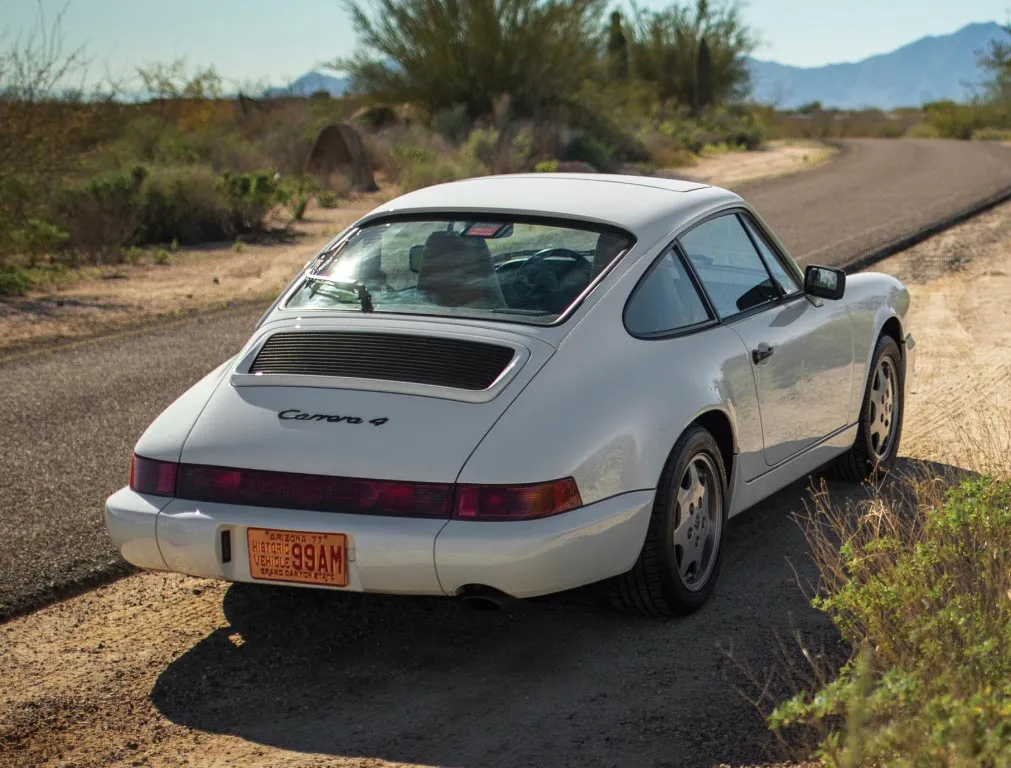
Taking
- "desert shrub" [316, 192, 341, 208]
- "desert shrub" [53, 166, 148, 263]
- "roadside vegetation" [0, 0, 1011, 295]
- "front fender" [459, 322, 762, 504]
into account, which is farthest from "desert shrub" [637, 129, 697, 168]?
"front fender" [459, 322, 762, 504]

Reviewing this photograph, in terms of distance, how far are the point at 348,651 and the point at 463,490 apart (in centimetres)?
96

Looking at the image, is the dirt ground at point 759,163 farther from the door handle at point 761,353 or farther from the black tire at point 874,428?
the door handle at point 761,353

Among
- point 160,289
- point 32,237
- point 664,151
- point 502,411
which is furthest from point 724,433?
point 664,151

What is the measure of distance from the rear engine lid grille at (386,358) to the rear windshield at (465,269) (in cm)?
27

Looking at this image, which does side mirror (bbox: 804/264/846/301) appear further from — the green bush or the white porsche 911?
the green bush

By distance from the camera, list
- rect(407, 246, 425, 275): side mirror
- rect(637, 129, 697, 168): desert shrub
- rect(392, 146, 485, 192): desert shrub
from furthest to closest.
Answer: rect(637, 129, 697, 168): desert shrub, rect(392, 146, 485, 192): desert shrub, rect(407, 246, 425, 275): side mirror

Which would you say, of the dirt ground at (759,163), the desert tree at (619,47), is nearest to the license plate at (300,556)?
the dirt ground at (759,163)

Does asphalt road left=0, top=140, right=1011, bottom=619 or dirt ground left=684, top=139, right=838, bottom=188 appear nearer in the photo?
asphalt road left=0, top=140, right=1011, bottom=619

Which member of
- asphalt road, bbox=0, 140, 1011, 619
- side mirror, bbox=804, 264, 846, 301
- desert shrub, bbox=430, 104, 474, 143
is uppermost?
desert shrub, bbox=430, 104, 474, 143

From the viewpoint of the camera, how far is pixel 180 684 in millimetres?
4715

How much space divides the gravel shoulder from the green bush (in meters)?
0.35

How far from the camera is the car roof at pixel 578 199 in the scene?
17.9 feet

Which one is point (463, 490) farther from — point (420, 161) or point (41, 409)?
point (420, 161)

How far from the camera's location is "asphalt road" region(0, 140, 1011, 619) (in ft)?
20.1
